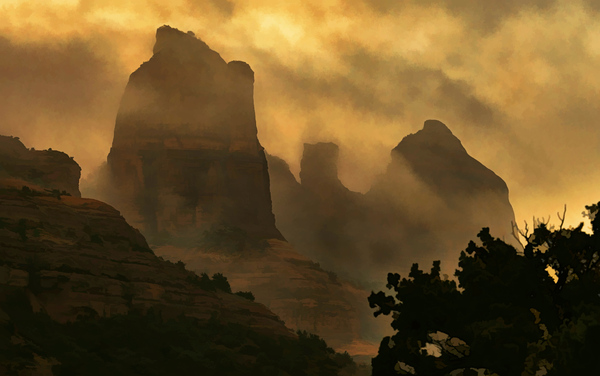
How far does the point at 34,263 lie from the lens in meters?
85.5

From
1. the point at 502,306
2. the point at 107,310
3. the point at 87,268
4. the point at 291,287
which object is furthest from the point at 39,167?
the point at 502,306

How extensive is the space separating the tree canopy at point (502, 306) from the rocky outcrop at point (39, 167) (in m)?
91.6

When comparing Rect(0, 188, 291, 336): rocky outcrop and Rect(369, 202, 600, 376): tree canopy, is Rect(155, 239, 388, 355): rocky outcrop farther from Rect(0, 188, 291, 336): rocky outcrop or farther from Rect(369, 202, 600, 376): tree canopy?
Rect(369, 202, 600, 376): tree canopy

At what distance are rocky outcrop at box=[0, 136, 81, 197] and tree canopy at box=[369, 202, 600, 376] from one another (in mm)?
91616

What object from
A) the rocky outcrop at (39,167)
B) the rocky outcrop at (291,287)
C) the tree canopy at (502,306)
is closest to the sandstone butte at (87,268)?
the rocky outcrop at (39,167)

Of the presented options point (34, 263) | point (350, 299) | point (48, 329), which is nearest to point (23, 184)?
point (34, 263)

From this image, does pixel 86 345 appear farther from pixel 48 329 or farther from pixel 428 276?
pixel 428 276

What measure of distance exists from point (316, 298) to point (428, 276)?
146 m

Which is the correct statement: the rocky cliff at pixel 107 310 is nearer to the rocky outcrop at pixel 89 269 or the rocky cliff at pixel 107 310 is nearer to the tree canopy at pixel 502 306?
the rocky outcrop at pixel 89 269

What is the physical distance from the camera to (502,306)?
29.2 m

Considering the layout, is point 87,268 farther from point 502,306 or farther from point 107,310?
point 502,306

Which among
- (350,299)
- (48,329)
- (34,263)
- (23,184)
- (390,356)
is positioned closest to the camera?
(390,356)

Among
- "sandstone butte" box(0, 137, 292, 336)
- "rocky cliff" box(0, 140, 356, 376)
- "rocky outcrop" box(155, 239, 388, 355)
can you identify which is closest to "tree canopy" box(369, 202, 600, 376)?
"rocky cliff" box(0, 140, 356, 376)

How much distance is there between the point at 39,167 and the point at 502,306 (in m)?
105
